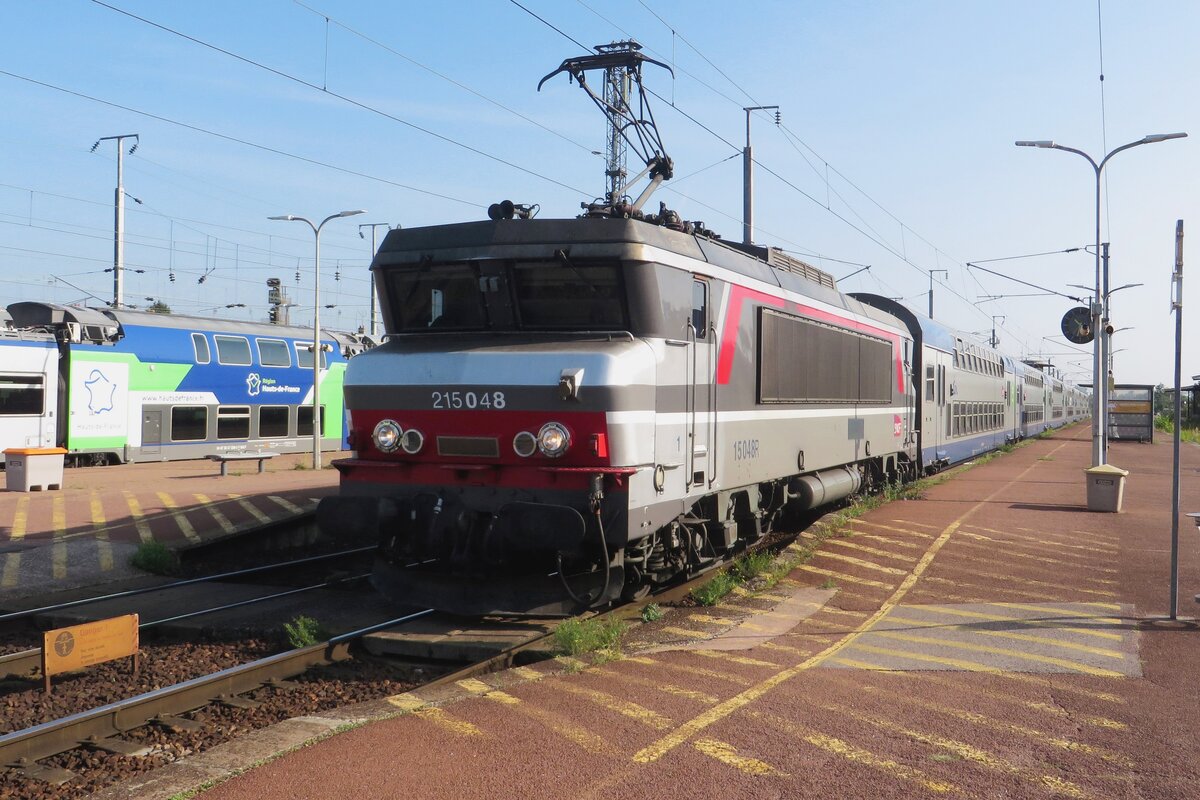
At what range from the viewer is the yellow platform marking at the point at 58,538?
1184 centimetres

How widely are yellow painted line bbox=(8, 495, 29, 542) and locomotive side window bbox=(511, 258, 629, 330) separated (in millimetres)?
8960

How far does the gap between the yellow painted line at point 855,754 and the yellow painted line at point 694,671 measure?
747 millimetres

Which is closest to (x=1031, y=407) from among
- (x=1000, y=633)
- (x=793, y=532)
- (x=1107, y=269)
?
(x=1107, y=269)

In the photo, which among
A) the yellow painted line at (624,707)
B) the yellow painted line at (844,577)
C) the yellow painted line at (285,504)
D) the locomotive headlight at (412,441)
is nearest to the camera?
the yellow painted line at (624,707)

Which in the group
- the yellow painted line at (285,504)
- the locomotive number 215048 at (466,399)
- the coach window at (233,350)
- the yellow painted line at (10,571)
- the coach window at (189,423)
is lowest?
the yellow painted line at (10,571)

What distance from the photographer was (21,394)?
2247cm

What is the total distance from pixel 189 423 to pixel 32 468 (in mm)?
7860

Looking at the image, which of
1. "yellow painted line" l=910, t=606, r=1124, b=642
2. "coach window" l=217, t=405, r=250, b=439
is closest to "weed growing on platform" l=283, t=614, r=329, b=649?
"yellow painted line" l=910, t=606, r=1124, b=642

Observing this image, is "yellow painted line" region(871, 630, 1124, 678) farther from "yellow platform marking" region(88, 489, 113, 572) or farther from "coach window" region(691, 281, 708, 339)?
"yellow platform marking" region(88, 489, 113, 572)

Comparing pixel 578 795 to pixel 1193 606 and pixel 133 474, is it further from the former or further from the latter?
pixel 133 474

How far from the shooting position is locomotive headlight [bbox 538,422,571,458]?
8.05 metres

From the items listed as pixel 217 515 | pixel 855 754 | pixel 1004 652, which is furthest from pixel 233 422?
pixel 855 754

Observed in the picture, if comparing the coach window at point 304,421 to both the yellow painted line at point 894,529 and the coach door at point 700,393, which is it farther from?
the coach door at point 700,393

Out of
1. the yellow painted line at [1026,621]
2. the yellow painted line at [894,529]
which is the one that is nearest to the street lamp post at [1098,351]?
the yellow painted line at [894,529]
